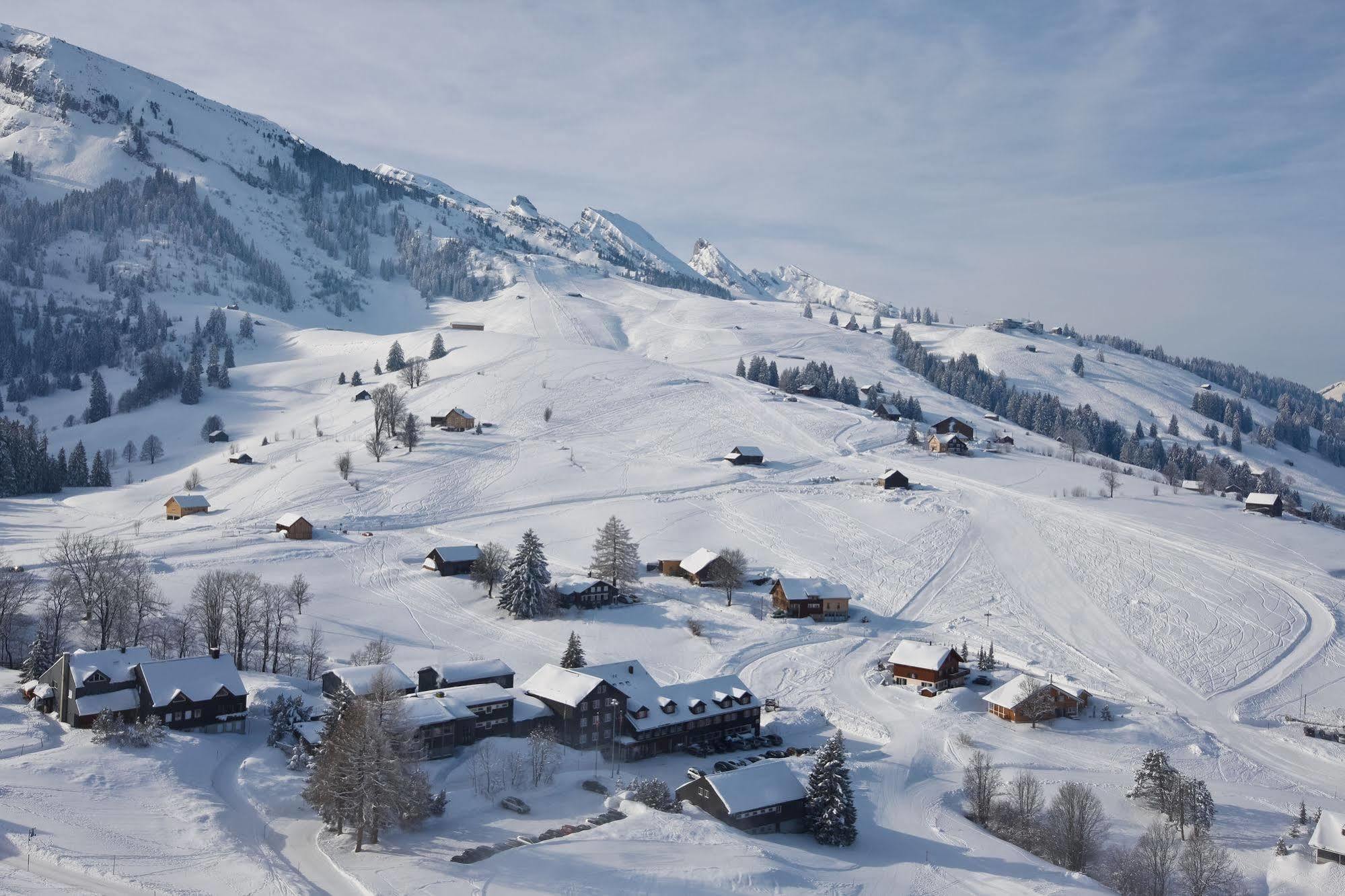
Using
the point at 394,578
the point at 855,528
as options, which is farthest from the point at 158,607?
the point at 855,528

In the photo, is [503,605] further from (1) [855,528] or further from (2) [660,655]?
(1) [855,528]

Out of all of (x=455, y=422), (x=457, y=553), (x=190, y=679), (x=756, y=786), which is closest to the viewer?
(x=756, y=786)

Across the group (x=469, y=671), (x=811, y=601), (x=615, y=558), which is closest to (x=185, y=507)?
(x=615, y=558)

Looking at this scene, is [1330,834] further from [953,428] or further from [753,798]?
[953,428]

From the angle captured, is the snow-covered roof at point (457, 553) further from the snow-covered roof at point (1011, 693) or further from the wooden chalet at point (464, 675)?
the snow-covered roof at point (1011, 693)

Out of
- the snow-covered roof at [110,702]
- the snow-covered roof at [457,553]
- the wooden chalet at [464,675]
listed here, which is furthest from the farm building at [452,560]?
the snow-covered roof at [110,702]

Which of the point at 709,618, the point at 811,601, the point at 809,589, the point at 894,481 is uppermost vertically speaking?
the point at 894,481

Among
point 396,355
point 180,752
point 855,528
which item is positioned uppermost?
point 396,355
